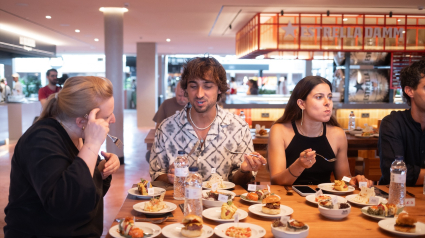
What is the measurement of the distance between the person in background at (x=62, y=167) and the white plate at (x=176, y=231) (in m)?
0.35

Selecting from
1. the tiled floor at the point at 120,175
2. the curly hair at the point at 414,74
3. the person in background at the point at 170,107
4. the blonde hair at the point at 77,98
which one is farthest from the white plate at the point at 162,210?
the person in background at the point at 170,107

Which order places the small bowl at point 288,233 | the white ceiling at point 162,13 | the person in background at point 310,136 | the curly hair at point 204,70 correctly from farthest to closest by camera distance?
the white ceiling at point 162,13
the person in background at point 310,136
the curly hair at point 204,70
the small bowl at point 288,233

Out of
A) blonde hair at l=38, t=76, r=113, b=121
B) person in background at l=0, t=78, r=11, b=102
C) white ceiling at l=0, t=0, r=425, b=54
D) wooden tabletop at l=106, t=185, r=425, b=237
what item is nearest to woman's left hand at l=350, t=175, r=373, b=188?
wooden tabletop at l=106, t=185, r=425, b=237

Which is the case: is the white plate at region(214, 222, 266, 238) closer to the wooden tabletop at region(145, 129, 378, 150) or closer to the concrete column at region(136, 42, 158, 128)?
the wooden tabletop at region(145, 129, 378, 150)

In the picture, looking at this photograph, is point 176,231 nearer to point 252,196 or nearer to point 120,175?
point 252,196

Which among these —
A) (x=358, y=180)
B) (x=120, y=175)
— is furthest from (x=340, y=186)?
(x=120, y=175)

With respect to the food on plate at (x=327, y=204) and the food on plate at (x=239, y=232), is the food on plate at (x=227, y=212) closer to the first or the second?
the food on plate at (x=239, y=232)

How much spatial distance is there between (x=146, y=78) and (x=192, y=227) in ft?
40.0

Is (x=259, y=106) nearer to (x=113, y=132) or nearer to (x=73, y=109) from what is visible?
(x=113, y=132)

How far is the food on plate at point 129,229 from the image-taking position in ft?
4.99

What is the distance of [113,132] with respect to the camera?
7.51 metres

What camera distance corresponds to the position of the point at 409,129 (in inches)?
104

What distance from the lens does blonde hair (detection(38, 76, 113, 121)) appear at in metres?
1.76

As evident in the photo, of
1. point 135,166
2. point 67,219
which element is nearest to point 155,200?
point 67,219
